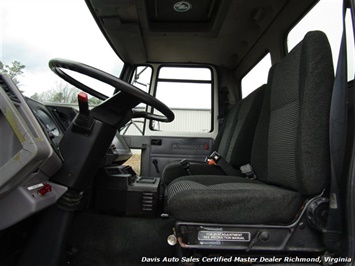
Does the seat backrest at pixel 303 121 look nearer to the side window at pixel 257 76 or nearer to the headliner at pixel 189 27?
the headliner at pixel 189 27

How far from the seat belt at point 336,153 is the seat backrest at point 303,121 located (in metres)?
0.04

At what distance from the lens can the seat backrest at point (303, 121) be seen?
0.90 metres

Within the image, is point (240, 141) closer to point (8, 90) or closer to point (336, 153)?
point (336, 153)

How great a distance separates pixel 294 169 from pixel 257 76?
5.86 feet

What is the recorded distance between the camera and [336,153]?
86 cm

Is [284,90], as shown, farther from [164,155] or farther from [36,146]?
[164,155]

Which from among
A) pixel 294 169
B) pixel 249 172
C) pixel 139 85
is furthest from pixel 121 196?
pixel 139 85

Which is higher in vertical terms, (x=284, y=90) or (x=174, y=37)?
(x=174, y=37)

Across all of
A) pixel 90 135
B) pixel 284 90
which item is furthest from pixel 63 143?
pixel 284 90

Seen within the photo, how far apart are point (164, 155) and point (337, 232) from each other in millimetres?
2079

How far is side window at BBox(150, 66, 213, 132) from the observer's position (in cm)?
296

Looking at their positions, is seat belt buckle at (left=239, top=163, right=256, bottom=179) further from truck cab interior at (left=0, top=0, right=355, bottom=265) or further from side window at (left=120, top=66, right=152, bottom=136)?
side window at (left=120, top=66, right=152, bottom=136)

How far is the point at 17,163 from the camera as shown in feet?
2.52

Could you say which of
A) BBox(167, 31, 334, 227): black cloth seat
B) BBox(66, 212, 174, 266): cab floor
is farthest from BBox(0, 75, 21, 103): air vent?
BBox(66, 212, 174, 266): cab floor
